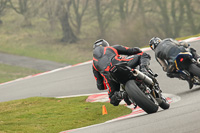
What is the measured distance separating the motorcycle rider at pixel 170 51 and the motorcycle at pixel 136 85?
1.91m

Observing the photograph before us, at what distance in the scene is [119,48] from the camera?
7.41 m

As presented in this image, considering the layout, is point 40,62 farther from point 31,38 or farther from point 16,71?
point 31,38

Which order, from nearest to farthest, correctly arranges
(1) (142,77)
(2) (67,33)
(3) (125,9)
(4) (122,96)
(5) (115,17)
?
(1) (142,77), (4) (122,96), (3) (125,9), (5) (115,17), (2) (67,33)

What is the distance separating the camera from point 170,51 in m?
8.65

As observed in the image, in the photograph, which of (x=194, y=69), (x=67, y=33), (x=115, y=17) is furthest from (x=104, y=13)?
(x=194, y=69)

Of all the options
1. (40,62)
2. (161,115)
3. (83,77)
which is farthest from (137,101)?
(40,62)

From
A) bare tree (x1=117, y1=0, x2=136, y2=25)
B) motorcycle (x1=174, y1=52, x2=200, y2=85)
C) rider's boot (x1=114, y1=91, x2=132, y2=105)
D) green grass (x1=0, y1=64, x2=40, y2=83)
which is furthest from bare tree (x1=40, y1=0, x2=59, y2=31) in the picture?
rider's boot (x1=114, y1=91, x2=132, y2=105)

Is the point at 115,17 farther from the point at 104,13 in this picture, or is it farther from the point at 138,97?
the point at 138,97

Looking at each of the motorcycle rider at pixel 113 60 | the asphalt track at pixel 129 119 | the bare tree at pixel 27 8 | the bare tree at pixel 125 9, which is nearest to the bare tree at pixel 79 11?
the bare tree at pixel 125 9

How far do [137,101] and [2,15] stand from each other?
39003 millimetres

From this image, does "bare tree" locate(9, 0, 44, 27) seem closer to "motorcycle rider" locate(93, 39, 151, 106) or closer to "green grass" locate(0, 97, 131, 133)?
"green grass" locate(0, 97, 131, 133)

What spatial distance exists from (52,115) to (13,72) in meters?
19.5

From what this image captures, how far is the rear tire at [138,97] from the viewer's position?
6.26 meters

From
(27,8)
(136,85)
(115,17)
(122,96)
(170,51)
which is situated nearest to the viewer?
(136,85)
